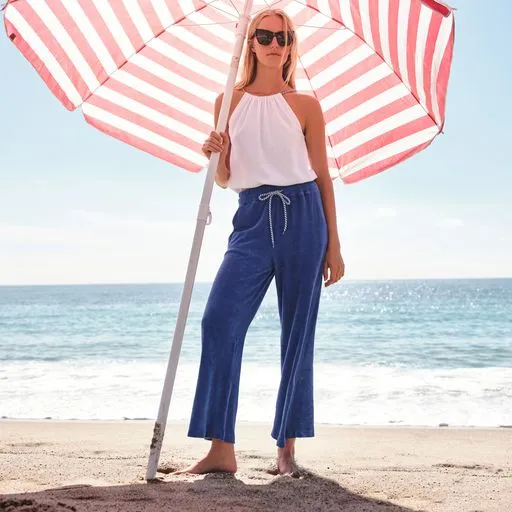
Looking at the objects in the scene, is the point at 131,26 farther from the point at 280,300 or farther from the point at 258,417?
the point at 258,417

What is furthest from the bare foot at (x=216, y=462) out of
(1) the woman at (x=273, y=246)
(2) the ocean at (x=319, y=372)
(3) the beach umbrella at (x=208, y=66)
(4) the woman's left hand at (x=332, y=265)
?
(2) the ocean at (x=319, y=372)

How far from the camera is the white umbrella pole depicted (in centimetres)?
286

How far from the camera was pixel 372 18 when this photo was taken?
3.21 metres

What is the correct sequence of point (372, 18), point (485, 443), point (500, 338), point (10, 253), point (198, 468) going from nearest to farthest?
point (198, 468)
point (372, 18)
point (485, 443)
point (500, 338)
point (10, 253)

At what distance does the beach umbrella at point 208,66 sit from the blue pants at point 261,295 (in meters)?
0.45

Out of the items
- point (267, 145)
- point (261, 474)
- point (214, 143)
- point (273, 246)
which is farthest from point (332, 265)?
point (261, 474)

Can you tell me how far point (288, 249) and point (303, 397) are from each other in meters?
0.65

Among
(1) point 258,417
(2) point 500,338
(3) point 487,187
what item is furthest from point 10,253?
(1) point 258,417

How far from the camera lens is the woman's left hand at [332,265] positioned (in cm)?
314

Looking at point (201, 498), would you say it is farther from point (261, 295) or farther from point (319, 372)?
point (319, 372)

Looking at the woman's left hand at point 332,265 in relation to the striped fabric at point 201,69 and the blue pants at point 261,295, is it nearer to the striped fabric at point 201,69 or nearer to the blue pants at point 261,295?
the blue pants at point 261,295

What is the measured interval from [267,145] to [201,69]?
0.74 metres

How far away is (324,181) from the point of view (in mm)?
3168

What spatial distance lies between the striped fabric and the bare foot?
1399 mm
